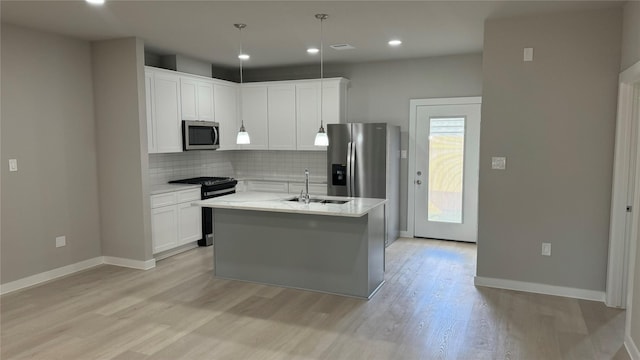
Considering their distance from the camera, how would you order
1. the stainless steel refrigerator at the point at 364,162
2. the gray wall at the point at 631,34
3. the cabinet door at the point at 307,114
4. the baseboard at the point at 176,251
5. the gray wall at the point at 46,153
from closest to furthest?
the gray wall at the point at 631,34 < the gray wall at the point at 46,153 < the baseboard at the point at 176,251 < the stainless steel refrigerator at the point at 364,162 < the cabinet door at the point at 307,114

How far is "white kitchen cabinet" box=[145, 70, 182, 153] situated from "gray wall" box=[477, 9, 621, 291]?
12.2 ft

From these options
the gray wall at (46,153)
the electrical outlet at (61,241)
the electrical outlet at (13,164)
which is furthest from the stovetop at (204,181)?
the electrical outlet at (13,164)

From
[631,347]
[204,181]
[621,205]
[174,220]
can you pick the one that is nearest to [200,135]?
[204,181]

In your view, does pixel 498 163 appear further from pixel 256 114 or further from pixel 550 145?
pixel 256 114

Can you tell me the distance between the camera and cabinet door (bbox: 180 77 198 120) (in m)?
5.80

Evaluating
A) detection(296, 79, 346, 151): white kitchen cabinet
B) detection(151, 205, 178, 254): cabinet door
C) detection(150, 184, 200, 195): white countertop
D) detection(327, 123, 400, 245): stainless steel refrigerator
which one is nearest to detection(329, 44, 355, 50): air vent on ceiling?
detection(296, 79, 346, 151): white kitchen cabinet

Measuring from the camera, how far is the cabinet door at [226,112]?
6520mm

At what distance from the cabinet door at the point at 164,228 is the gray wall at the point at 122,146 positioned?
133mm

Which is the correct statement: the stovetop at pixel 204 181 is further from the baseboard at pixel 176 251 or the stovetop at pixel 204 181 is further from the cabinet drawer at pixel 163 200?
the baseboard at pixel 176 251

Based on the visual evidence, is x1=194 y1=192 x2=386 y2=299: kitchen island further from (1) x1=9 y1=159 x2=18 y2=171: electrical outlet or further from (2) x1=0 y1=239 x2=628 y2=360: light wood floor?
(1) x1=9 y1=159 x2=18 y2=171: electrical outlet

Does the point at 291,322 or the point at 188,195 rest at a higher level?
the point at 188,195

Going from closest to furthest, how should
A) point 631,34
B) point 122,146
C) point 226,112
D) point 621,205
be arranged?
point 631,34 < point 621,205 < point 122,146 < point 226,112

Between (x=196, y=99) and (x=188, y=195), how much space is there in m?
1.33

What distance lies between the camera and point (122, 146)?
5105 millimetres
